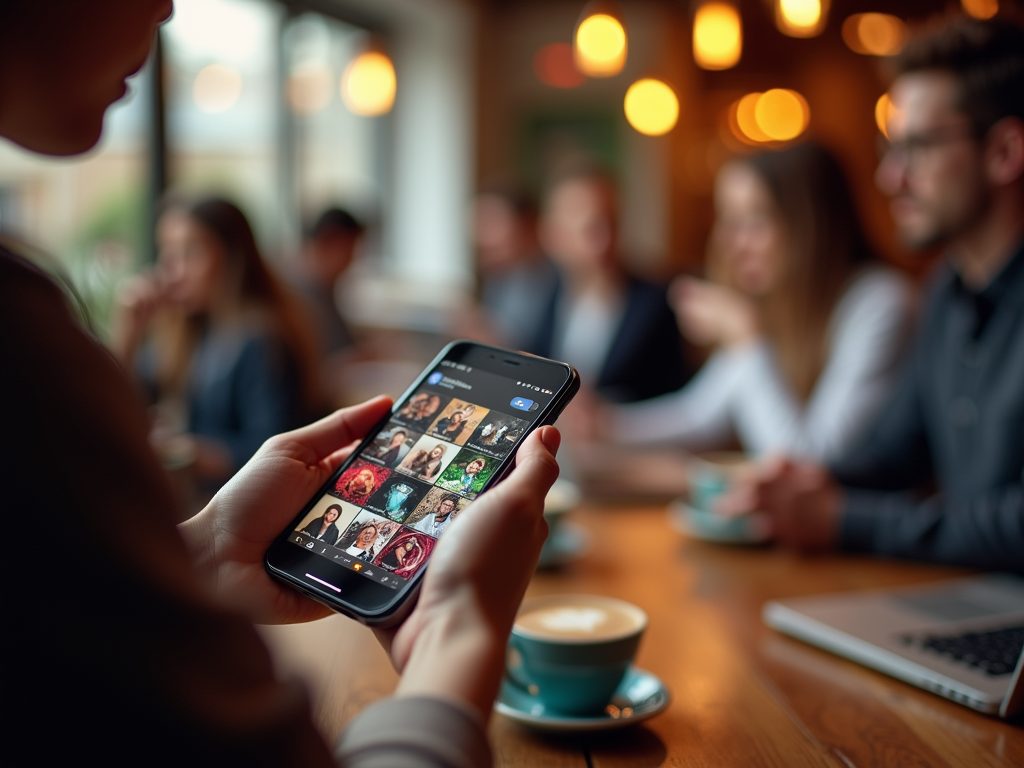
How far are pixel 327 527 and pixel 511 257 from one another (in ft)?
14.5

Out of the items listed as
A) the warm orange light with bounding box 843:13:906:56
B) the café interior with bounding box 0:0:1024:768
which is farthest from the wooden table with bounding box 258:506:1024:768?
the warm orange light with bounding box 843:13:906:56

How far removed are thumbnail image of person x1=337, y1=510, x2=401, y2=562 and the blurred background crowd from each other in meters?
0.60

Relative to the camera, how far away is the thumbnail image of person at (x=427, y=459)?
2.58ft

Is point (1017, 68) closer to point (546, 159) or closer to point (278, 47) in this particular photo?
point (278, 47)

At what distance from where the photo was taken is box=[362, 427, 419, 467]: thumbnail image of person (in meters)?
0.82

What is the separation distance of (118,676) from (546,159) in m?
6.88

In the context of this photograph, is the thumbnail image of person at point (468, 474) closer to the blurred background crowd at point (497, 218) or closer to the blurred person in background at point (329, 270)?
the blurred background crowd at point (497, 218)

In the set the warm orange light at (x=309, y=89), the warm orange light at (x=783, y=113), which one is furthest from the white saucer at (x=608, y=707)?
the warm orange light at (x=783, y=113)

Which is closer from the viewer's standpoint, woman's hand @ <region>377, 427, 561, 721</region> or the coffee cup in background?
woman's hand @ <region>377, 427, 561, 721</region>

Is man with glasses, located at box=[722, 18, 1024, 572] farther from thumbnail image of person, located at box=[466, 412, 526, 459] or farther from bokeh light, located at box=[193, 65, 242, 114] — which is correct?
bokeh light, located at box=[193, 65, 242, 114]

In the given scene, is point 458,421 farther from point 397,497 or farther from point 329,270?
point 329,270

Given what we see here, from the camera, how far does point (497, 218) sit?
5141 millimetres

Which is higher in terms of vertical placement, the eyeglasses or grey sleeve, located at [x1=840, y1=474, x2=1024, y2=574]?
the eyeglasses

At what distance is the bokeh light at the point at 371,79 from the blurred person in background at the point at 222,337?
4.81 ft
